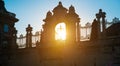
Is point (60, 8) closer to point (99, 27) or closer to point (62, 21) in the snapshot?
point (62, 21)

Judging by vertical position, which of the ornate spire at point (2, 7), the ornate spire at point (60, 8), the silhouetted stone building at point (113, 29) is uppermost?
the ornate spire at point (2, 7)

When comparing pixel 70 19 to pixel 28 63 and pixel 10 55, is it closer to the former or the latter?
pixel 28 63

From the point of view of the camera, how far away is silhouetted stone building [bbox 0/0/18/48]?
43625mm

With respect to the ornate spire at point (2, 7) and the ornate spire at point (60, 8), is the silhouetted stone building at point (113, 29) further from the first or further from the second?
the ornate spire at point (2, 7)

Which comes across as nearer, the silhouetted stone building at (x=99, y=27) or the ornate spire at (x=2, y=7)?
the silhouetted stone building at (x=99, y=27)

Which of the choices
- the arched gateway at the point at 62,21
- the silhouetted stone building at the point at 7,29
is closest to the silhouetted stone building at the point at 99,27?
the arched gateway at the point at 62,21

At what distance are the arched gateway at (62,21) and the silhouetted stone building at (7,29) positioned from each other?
8.22m

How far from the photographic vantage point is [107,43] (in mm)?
29719

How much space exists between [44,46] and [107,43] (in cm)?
1079

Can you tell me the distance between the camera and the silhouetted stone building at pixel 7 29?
43.6 meters

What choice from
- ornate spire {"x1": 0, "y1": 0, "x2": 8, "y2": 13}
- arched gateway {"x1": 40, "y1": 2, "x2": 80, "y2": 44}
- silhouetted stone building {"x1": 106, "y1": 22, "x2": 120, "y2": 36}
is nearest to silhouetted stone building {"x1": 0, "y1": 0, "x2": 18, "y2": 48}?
ornate spire {"x1": 0, "y1": 0, "x2": 8, "y2": 13}

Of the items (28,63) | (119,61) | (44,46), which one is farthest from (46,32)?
(119,61)

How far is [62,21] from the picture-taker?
1469 inches

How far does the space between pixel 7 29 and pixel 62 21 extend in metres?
13.4
